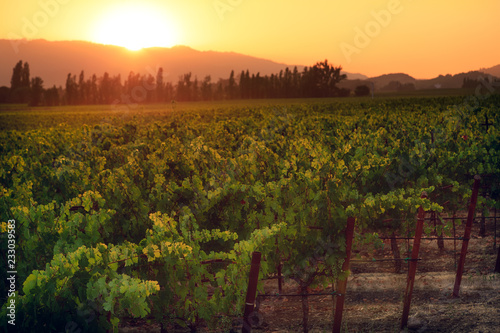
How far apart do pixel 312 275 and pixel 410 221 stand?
98.7 inches

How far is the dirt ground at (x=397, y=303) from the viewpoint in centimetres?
781

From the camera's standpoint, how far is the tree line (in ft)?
414

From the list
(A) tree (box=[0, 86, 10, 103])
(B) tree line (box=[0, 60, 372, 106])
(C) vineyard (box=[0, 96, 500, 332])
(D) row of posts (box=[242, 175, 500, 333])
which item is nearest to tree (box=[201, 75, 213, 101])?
(B) tree line (box=[0, 60, 372, 106])

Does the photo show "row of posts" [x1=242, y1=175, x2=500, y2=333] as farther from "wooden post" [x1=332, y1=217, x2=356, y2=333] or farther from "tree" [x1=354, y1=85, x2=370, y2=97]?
"tree" [x1=354, y1=85, x2=370, y2=97]

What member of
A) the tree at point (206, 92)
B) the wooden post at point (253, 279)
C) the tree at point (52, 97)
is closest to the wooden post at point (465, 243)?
the wooden post at point (253, 279)

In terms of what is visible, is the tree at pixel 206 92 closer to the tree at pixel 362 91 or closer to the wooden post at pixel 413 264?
the tree at pixel 362 91

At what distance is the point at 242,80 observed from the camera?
136500mm

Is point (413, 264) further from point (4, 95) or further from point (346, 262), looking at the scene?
point (4, 95)

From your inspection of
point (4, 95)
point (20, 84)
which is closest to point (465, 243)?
point (4, 95)

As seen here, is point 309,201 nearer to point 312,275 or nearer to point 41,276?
point 312,275

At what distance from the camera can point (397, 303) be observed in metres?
8.62

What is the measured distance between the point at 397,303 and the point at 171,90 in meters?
141

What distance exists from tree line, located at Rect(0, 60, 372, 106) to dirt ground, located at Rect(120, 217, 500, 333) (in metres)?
114

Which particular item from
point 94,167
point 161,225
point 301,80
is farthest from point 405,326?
point 301,80
